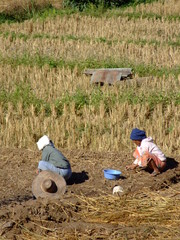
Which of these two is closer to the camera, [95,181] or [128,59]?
[95,181]

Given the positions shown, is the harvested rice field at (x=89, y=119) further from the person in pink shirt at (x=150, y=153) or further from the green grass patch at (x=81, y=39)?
the person in pink shirt at (x=150, y=153)

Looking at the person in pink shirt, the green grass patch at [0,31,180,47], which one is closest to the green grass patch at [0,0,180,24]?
the green grass patch at [0,31,180,47]

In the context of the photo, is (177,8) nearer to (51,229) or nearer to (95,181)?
(95,181)

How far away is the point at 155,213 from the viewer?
7.71 metres

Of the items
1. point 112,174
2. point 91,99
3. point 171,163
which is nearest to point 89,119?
point 91,99

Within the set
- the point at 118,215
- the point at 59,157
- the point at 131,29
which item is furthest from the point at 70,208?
the point at 131,29

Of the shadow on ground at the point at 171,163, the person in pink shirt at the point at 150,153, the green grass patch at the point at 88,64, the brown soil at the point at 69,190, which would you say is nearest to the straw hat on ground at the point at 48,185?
the brown soil at the point at 69,190

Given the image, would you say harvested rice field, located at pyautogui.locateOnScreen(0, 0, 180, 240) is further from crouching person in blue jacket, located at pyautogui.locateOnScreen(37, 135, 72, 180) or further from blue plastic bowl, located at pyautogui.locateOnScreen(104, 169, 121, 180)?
crouching person in blue jacket, located at pyautogui.locateOnScreen(37, 135, 72, 180)

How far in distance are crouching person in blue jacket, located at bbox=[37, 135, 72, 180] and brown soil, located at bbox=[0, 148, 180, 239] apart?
9.8 inches

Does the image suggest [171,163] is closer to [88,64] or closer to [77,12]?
[88,64]

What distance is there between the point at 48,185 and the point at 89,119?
12.3 ft

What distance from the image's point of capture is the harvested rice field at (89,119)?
767cm

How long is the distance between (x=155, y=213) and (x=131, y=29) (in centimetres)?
1442

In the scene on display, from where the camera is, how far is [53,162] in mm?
9211
